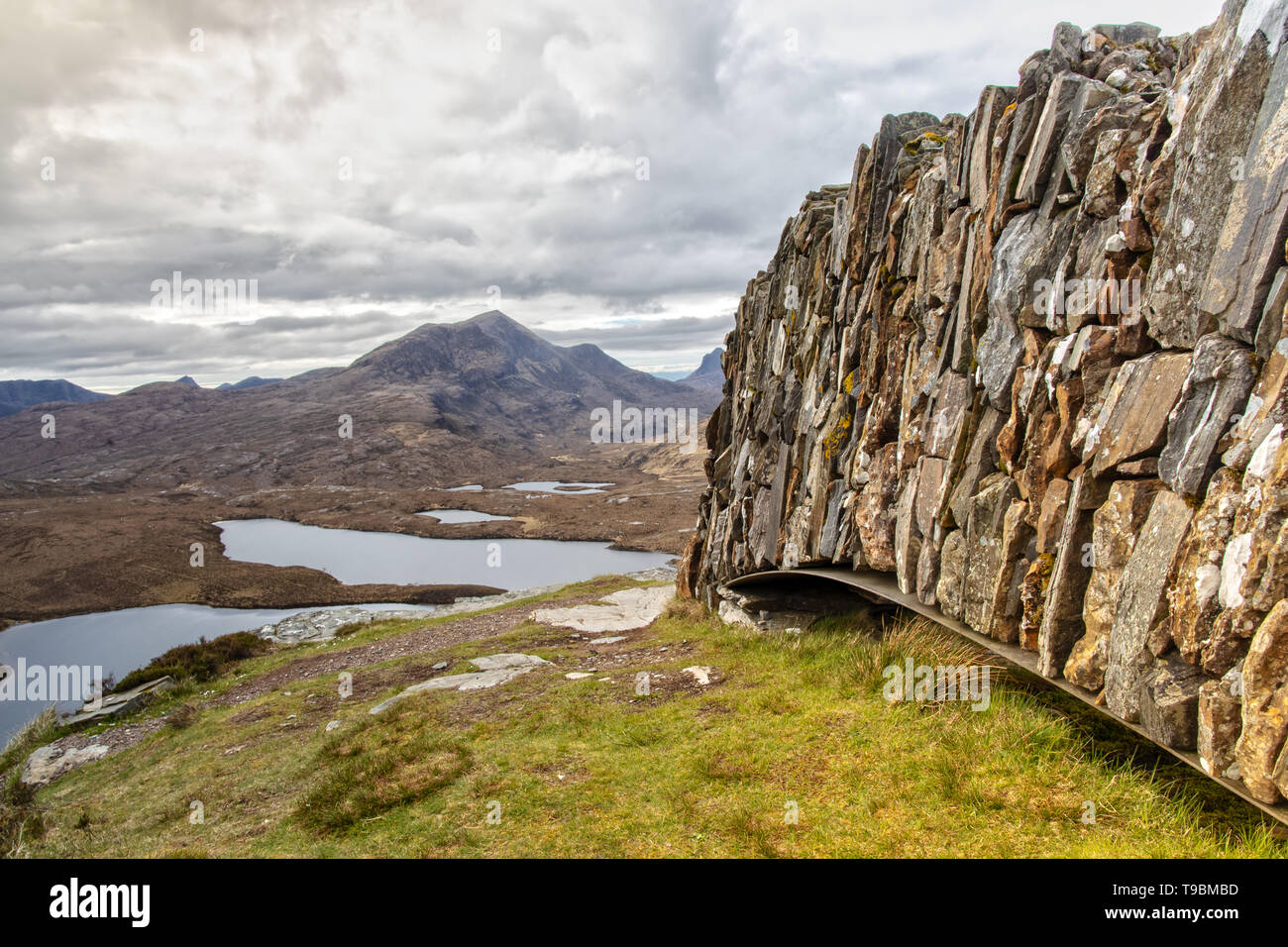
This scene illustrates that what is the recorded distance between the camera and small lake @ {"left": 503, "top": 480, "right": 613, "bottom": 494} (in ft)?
399

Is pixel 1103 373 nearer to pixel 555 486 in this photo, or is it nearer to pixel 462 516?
pixel 462 516

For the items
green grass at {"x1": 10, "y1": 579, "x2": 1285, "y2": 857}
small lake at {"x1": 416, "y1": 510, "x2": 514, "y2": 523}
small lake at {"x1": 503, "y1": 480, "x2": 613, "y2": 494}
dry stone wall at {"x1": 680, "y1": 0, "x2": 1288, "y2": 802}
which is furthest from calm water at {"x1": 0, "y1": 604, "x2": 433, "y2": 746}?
small lake at {"x1": 503, "y1": 480, "x2": 613, "y2": 494}

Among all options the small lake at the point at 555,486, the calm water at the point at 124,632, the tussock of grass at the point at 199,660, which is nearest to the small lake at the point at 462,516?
the small lake at the point at 555,486

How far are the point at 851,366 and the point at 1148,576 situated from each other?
8.01 metres

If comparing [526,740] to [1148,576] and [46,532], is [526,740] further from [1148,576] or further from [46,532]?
[46,532]

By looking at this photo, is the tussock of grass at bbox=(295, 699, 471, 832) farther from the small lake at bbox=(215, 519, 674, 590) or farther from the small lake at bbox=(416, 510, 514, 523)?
the small lake at bbox=(416, 510, 514, 523)

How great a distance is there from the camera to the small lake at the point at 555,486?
121500mm

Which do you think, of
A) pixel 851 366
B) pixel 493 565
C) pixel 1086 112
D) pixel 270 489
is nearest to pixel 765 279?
pixel 851 366

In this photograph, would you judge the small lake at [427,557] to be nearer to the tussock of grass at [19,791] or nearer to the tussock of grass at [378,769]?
the tussock of grass at [19,791]

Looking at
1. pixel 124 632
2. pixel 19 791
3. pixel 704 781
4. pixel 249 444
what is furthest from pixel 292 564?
pixel 249 444

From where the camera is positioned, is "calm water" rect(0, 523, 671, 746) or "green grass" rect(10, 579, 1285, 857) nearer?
"green grass" rect(10, 579, 1285, 857)

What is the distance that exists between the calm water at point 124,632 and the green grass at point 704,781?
89.0 ft

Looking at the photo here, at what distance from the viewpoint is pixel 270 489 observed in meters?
115

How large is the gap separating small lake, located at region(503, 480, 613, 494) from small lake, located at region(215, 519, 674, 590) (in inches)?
1829
